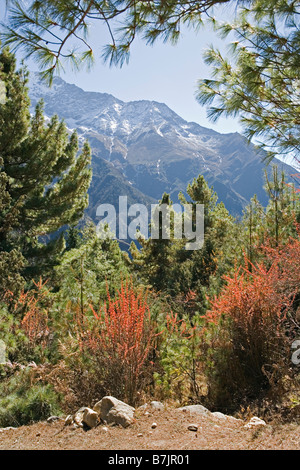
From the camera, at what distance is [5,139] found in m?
8.39

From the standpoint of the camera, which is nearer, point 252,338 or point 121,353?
A: point 121,353

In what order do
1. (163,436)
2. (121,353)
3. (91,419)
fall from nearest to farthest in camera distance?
(163,436), (91,419), (121,353)

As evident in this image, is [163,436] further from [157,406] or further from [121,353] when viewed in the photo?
[121,353]

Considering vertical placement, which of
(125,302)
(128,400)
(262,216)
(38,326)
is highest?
(262,216)

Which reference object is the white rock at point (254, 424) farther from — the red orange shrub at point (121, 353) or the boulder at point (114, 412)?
the red orange shrub at point (121, 353)

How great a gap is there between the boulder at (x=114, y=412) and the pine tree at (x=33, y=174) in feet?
21.0

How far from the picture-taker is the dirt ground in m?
1.81

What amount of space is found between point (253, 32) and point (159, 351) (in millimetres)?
3841

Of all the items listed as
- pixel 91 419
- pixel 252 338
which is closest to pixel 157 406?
pixel 91 419

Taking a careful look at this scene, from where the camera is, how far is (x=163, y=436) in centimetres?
194

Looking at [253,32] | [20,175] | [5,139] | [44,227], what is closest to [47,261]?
[44,227]

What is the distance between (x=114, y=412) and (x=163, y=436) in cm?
38

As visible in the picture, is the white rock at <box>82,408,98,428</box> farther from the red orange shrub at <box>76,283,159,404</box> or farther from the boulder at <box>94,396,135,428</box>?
the red orange shrub at <box>76,283,159,404</box>

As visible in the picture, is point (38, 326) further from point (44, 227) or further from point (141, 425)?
point (44, 227)
